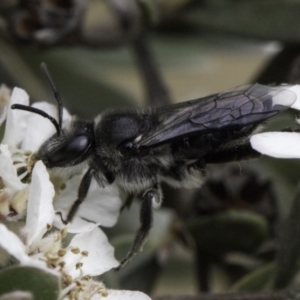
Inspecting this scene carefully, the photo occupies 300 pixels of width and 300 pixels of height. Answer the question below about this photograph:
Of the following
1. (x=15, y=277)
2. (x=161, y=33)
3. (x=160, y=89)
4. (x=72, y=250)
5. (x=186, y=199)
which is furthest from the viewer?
(x=161, y=33)

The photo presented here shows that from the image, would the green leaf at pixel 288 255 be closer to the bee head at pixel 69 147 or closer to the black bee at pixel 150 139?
the black bee at pixel 150 139

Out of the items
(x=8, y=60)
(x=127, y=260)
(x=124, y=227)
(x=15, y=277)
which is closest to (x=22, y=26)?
(x=8, y=60)

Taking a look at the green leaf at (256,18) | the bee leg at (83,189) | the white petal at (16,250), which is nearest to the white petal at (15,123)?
the bee leg at (83,189)

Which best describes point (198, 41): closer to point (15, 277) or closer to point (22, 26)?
point (22, 26)

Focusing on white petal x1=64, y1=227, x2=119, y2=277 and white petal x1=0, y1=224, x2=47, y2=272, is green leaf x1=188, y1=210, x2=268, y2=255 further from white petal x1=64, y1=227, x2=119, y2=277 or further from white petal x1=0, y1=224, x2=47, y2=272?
white petal x1=0, y1=224, x2=47, y2=272

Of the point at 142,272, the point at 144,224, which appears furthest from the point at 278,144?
the point at 142,272

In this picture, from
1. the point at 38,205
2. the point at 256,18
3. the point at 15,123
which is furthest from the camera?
the point at 256,18

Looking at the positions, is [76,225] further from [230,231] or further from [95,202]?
[230,231]
